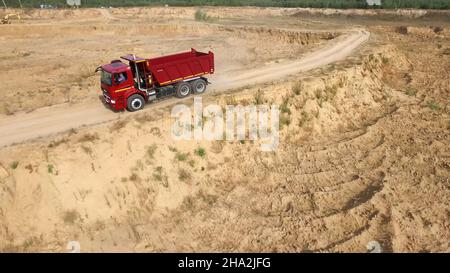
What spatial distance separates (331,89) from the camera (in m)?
25.9

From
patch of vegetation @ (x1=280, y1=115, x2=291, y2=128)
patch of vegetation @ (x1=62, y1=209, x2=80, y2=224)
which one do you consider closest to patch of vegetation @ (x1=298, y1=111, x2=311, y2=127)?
patch of vegetation @ (x1=280, y1=115, x2=291, y2=128)

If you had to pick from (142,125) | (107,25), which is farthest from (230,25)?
(142,125)

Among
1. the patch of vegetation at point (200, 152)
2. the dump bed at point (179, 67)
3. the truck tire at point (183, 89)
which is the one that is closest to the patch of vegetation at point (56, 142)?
the patch of vegetation at point (200, 152)

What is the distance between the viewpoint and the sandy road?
20141 millimetres

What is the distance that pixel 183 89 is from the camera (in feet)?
77.6

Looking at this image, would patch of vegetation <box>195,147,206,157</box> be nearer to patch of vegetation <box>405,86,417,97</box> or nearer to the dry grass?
the dry grass

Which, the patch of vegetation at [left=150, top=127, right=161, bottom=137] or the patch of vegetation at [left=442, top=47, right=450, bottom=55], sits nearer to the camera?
the patch of vegetation at [left=150, top=127, right=161, bottom=137]

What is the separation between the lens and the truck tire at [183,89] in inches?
920

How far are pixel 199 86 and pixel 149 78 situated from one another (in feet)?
11.2

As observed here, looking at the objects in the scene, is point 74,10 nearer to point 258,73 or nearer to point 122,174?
point 258,73

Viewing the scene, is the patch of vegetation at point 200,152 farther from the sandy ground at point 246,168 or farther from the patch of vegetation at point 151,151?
the patch of vegetation at point 151,151

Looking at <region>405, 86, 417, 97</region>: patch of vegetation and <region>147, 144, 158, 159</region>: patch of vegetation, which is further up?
<region>405, 86, 417, 97</region>: patch of vegetation

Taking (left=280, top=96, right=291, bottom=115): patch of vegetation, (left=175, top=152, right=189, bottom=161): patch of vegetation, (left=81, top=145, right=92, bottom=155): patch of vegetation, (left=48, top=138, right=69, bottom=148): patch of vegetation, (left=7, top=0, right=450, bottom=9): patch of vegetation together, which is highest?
(left=7, top=0, right=450, bottom=9): patch of vegetation

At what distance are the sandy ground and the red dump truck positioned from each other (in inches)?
35.4
